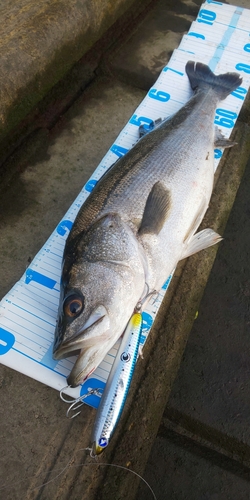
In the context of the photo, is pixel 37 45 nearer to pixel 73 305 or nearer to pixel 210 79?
pixel 210 79

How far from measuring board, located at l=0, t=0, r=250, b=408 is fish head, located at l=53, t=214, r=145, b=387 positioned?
40 cm

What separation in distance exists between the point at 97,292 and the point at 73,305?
15 centimetres

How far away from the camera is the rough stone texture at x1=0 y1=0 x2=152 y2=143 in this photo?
3.12 m

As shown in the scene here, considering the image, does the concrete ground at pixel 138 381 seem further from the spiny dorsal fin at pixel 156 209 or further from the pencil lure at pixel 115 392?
the spiny dorsal fin at pixel 156 209

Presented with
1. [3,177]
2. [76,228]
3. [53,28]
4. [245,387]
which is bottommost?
[245,387]

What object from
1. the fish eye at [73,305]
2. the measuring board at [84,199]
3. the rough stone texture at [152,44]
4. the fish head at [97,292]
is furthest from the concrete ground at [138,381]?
the fish eye at [73,305]

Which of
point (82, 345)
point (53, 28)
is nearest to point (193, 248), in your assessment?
point (82, 345)

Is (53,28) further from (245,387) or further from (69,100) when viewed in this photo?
(245,387)

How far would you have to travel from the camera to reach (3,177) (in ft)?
10.3

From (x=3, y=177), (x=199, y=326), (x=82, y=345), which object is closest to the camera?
(x=82, y=345)

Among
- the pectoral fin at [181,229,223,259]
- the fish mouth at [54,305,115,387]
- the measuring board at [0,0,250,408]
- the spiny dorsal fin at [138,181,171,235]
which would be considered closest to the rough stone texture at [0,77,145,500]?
the measuring board at [0,0,250,408]

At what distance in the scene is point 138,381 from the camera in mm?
2406

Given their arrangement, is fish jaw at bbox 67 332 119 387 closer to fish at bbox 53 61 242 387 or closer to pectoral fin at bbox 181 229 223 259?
fish at bbox 53 61 242 387

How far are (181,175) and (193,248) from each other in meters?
0.54
